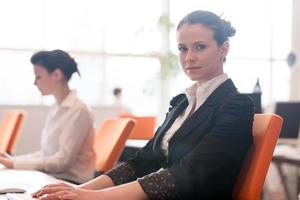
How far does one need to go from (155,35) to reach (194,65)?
5.57m

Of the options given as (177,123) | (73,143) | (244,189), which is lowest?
(73,143)

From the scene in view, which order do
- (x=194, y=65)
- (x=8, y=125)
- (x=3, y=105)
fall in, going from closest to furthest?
(x=194, y=65) → (x=8, y=125) → (x=3, y=105)

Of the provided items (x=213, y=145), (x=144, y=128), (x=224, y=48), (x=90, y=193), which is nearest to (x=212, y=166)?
(x=213, y=145)

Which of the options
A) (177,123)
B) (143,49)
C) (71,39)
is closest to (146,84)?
(143,49)

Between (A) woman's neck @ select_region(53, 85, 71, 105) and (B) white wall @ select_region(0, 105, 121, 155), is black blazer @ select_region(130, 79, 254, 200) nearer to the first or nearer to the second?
(A) woman's neck @ select_region(53, 85, 71, 105)

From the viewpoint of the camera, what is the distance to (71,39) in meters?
6.93

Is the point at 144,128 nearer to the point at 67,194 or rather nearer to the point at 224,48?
the point at 224,48

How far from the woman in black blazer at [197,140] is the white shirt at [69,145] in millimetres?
971

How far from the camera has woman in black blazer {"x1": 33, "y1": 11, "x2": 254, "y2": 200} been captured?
5.01ft

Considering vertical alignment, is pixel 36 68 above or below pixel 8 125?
above

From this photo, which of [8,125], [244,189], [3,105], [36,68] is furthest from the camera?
[3,105]

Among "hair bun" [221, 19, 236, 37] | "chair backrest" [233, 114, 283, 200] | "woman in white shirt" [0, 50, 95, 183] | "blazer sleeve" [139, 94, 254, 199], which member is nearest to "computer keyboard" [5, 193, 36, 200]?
"blazer sleeve" [139, 94, 254, 199]

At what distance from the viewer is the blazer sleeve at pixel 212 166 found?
1.52m

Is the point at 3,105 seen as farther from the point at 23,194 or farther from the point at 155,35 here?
the point at 23,194
